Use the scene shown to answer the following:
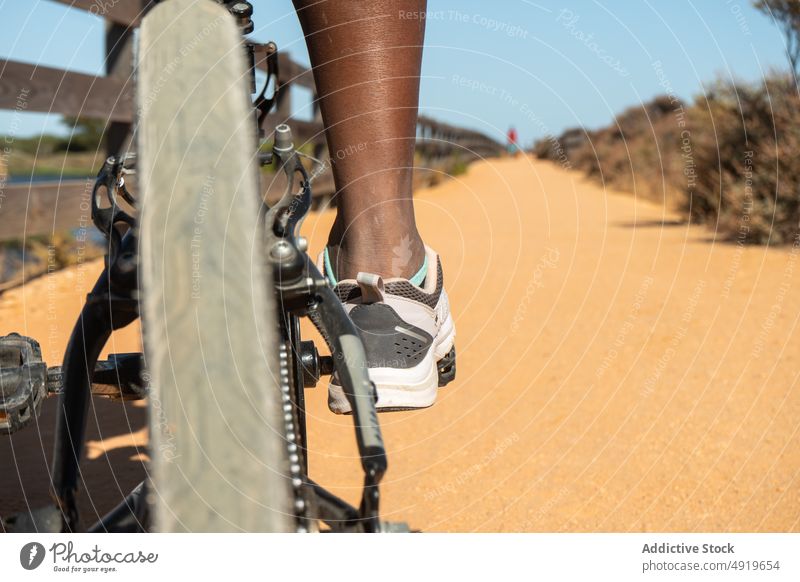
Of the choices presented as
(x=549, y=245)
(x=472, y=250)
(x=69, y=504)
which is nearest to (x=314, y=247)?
(x=472, y=250)

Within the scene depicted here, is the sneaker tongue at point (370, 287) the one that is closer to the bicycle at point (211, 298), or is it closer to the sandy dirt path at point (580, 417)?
the bicycle at point (211, 298)

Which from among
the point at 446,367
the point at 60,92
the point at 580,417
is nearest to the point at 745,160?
the point at 580,417

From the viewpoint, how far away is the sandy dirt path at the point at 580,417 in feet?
5.48

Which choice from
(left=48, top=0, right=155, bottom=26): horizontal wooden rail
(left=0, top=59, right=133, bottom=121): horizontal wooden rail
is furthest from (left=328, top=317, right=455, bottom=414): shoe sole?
(left=48, top=0, right=155, bottom=26): horizontal wooden rail

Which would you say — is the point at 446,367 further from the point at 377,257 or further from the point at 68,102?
the point at 68,102

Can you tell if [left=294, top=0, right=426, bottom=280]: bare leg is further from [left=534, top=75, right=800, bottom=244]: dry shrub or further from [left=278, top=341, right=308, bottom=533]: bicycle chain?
[left=534, top=75, right=800, bottom=244]: dry shrub

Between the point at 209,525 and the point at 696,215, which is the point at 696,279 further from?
the point at 209,525

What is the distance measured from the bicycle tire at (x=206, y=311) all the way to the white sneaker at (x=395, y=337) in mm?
542

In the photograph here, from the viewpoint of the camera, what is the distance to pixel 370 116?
1.21 metres

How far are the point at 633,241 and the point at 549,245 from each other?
0.63m

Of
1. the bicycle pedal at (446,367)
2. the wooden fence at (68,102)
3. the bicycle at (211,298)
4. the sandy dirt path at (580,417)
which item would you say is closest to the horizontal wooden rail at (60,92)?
the wooden fence at (68,102)

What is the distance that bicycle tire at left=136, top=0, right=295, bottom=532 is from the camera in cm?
54

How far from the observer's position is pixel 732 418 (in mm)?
2080

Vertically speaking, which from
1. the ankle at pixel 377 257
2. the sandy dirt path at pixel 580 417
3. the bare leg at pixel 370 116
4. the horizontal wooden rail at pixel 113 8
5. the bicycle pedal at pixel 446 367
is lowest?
the sandy dirt path at pixel 580 417
